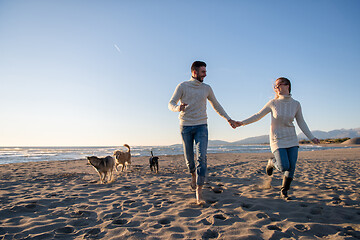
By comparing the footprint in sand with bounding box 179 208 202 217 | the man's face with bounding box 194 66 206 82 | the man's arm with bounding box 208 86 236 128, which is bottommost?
the footprint in sand with bounding box 179 208 202 217

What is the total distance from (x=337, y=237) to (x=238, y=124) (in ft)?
7.66

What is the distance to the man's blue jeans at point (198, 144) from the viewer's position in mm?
3402

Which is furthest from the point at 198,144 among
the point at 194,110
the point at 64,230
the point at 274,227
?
the point at 64,230

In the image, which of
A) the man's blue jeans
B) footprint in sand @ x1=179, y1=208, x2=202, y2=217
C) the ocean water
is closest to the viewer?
footprint in sand @ x1=179, y1=208, x2=202, y2=217

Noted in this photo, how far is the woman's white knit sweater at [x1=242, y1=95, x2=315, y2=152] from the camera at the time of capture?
3.59 metres

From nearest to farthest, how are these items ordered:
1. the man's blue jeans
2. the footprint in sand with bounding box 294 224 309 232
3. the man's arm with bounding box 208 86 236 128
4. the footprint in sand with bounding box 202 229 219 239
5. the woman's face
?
the footprint in sand with bounding box 202 229 219 239
the footprint in sand with bounding box 294 224 309 232
the man's blue jeans
the woman's face
the man's arm with bounding box 208 86 236 128

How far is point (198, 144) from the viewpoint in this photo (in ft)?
11.5

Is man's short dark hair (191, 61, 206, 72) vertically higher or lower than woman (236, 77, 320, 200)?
higher

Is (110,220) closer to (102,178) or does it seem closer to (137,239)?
(137,239)

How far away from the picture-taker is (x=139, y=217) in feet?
9.28

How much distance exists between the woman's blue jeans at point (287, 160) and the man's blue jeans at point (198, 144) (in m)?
1.38

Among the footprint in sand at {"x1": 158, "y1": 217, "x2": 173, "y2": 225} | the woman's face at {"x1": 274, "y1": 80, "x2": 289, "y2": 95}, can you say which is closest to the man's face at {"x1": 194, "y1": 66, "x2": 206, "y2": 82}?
the woman's face at {"x1": 274, "y1": 80, "x2": 289, "y2": 95}

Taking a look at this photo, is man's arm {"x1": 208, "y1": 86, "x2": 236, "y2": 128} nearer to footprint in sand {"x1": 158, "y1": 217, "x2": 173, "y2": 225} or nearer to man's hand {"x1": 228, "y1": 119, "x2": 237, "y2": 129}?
man's hand {"x1": 228, "y1": 119, "x2": 237, "y2": 129}

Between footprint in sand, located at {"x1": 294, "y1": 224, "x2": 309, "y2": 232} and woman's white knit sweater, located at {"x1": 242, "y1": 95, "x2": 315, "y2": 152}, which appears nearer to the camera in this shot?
footprint in sand, located at {"x1": 294, "y1": 224, "x2": 309, "y2": 232}
